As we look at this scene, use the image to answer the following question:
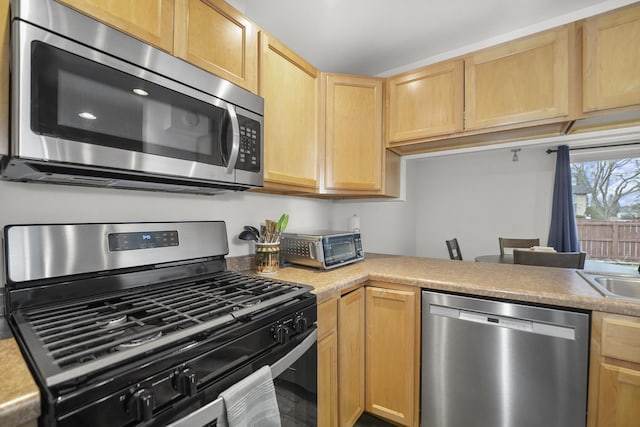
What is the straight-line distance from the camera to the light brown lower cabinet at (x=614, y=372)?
1.07m

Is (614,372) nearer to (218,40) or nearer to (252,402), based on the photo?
(252,402)

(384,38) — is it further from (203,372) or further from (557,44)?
(203,372)

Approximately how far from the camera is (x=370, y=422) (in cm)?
166

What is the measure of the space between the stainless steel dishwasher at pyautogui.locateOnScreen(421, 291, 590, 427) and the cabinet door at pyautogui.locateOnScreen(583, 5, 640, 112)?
3.51 feet

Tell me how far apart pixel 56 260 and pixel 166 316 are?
47 cm

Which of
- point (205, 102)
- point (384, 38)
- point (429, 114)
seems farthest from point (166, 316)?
point (384, 38)

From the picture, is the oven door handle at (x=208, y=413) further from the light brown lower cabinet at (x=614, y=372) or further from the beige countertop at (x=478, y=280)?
the light brown lower cabinet at (x=614, y=372)

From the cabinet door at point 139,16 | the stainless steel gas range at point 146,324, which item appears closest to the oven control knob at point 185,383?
the stainless steel gas range at point 146,324

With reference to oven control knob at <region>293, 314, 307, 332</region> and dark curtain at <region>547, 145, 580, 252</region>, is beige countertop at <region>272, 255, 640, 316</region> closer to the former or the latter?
oven control knob at <region>293, 314, 307, 332</region>

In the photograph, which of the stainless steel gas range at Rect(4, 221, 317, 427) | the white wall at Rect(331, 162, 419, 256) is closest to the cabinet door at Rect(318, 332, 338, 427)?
the stainless steel gas range at Rect(4, 221, 317, 427)

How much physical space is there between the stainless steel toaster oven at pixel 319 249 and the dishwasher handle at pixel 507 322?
578 mm

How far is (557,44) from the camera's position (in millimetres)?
1500

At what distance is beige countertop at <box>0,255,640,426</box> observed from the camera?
1.08 metres

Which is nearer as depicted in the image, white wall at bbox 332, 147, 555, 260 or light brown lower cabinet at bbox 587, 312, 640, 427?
light brown lower cabinet at bbox 587, 312, 640, 427
